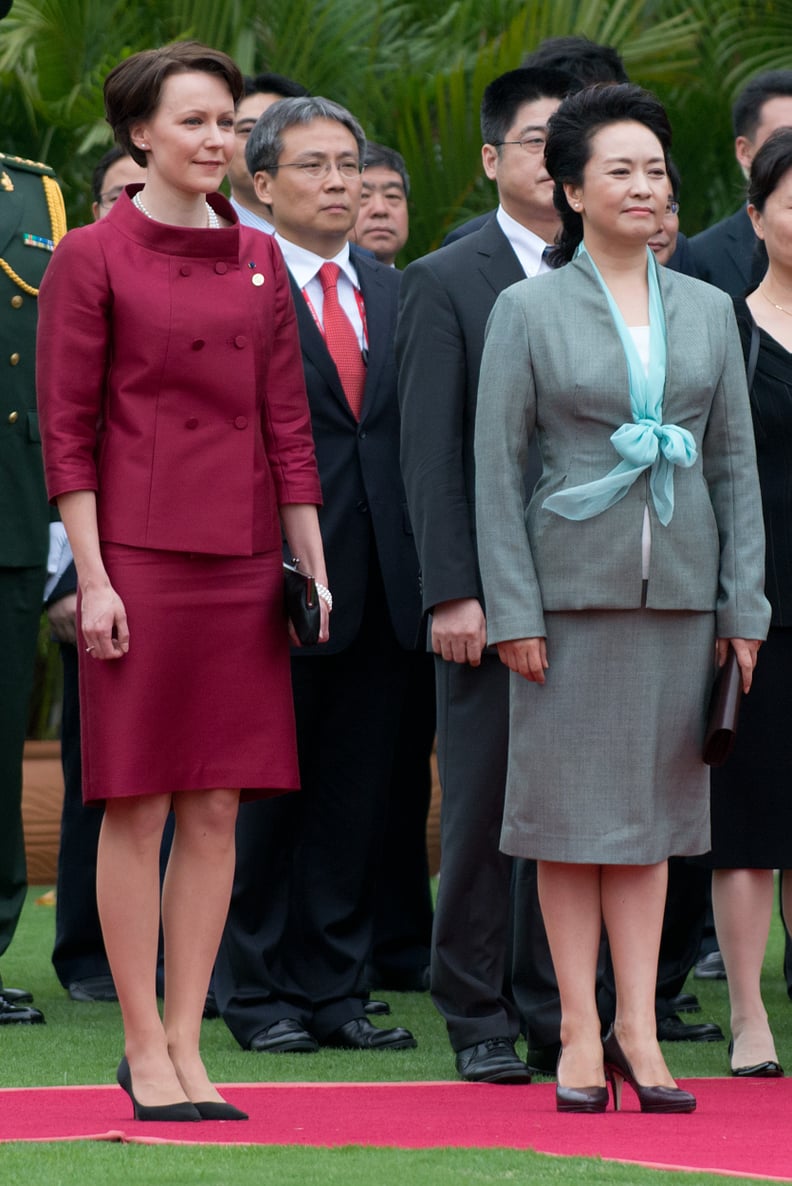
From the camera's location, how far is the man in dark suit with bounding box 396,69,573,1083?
15.0 ft

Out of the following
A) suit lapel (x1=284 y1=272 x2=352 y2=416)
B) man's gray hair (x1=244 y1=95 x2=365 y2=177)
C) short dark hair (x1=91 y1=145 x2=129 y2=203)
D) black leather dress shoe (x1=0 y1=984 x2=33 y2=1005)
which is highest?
short dark hair (x1=91 y1=145 x2=129 y2=203)

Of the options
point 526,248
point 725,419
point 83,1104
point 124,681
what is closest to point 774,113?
point 526,248

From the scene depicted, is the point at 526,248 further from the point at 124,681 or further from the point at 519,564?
the point at 124,681

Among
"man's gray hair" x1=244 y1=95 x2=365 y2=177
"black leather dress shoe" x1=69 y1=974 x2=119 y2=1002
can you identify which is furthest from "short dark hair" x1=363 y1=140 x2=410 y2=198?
"black leather dress shoe" x1=69 y1=974 x2=119 y2=1002

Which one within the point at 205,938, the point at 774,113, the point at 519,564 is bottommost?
the point at 205,938

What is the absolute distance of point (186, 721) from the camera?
3939 millimetres

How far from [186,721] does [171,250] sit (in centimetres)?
88

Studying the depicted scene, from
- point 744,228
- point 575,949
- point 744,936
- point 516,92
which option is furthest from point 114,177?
point 575,949

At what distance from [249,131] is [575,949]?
11.1ft

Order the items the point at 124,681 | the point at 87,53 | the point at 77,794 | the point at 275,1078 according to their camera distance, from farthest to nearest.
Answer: the point at 87,53 → the point at 77,794 → the point at 275,1078 → the point at 124,681

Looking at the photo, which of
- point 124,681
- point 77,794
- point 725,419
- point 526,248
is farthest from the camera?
point 77,794

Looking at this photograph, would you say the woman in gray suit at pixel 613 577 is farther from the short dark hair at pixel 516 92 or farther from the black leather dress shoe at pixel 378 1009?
the black leather dress shoe at pixel 378 1009

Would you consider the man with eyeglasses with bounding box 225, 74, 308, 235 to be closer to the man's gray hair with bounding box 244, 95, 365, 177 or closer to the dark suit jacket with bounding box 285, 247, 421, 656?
the man's gray hair with bounding box 244, 95, 365, 177

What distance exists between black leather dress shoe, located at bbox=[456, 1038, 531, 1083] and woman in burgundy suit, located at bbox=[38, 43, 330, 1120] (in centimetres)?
75
